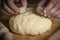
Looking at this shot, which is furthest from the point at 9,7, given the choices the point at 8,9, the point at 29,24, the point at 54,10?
the point at 54,10

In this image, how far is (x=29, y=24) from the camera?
43.4 inches

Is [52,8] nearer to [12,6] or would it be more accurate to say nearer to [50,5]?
[50,5]

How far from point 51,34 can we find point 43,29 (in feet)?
0.18

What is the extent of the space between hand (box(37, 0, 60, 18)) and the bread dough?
0.05 metres

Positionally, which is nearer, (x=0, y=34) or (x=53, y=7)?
(x=0, y=34)

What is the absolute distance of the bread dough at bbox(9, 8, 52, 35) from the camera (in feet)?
3.60

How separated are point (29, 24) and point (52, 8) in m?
0.17

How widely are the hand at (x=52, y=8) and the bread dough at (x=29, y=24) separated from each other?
49 mm

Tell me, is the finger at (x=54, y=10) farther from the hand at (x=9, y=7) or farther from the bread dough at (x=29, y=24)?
the hand at (x=9, y=7)

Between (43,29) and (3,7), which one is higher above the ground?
(3,7)

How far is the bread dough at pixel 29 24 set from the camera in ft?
3.60

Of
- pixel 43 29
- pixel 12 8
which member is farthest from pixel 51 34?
pixel 12 8

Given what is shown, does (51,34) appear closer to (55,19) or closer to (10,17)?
(55,19)

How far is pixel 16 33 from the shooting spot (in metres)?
1.11
